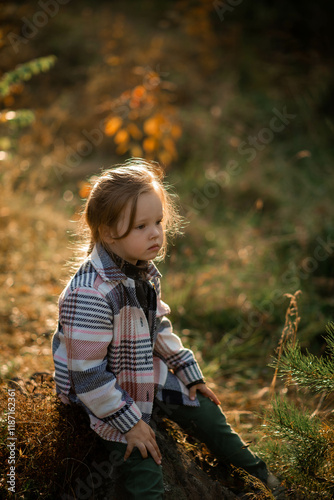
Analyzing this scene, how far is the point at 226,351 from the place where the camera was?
10.2 ft

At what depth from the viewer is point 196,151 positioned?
604 cm

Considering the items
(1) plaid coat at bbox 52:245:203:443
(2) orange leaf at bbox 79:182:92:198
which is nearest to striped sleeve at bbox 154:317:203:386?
(1) plaid coat at bbox 52:245:203:443

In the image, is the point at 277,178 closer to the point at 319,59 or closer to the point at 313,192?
the point at 313,192

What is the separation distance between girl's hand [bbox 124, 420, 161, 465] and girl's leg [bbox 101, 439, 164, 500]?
3 centimetres

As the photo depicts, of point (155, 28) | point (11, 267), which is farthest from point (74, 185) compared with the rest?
point (155, 28)

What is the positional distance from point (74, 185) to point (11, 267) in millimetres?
2044

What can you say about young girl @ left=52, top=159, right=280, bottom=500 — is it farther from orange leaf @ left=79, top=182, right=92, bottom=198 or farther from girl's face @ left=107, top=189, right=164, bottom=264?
orange leaf @ left=79, top=182, right=92, bottom=198

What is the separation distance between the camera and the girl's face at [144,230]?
5.54ft

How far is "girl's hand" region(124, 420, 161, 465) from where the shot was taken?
5.16 ft

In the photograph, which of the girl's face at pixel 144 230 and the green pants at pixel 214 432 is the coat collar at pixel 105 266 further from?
the green pants at pixel 214 432

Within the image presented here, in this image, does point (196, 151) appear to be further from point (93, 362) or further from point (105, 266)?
point (93, 362)

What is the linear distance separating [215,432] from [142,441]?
0.47 meters

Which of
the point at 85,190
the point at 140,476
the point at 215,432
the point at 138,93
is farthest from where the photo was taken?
the point at 138,93

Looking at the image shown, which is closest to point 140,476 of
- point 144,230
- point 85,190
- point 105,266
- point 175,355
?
point 175,355
